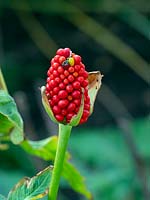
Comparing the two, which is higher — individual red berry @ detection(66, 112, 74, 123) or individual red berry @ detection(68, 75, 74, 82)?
individual red berry @ detection(68, 75, 74, 82)

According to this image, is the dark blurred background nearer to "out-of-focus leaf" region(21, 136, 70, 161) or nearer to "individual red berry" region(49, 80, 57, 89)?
"out-of-focus leaf" region(21, 136, 70, 161)

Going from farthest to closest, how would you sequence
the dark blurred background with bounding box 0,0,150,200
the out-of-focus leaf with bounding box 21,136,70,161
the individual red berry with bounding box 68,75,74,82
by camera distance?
the dark blurred background with bounding box 0,0,150,200 < the out-of-focus leaf with bounding box 21,136,70,161 < the individual red berry with bounding box 68,75,74,82

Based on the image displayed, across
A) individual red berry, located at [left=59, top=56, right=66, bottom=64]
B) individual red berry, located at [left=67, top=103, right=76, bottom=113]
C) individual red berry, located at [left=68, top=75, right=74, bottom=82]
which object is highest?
individual red berry, located at [left=59, top=56, right=66, bottom=64]

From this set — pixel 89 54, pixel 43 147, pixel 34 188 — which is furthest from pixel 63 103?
pixel 89 54

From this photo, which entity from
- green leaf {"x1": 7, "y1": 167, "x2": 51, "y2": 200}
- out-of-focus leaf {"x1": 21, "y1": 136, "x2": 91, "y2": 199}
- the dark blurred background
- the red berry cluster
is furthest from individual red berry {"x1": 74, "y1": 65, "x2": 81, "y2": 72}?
the dark blurred background

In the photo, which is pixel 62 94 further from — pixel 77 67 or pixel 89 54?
pixel 89 54

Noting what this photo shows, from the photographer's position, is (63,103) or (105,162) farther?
(105,162)
